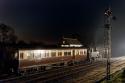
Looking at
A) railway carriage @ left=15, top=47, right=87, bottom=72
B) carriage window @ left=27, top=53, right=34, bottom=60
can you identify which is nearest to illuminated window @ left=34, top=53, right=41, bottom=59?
railway carriage @ left=15, top=47, right=87, bottom=72

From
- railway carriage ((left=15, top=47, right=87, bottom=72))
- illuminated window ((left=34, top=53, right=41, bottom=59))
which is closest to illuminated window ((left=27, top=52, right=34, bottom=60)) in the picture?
railway carriage ((left=15, top=47, right=87, bottom=72))

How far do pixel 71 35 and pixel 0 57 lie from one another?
202 ft

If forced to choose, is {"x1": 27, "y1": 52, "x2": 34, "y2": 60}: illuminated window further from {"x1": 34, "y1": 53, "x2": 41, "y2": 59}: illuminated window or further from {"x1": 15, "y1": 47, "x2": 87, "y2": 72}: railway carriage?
{"x1": 34, "y1": 53, "x2": 41, "y2": 59}: illuminated window

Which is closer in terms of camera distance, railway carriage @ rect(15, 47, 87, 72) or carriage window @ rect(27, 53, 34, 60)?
railway carriage @ rect(15, 47, 87, 72)

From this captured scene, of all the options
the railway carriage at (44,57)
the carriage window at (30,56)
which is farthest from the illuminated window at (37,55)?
the carriage window at (30,56)

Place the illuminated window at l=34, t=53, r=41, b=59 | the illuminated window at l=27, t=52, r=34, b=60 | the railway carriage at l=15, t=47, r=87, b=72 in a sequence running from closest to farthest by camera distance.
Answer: the railway carriage at l=15, t=47, r=87, b=72
the illuminated window at l=27, t=52, r=34, b=60
the illuminated window at l=34, t=53, r=41, b=59

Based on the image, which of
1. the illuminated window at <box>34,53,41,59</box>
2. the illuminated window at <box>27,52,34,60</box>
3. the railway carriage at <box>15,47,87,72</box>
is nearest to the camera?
the railway carriage at <box>15,47,87,72</box>

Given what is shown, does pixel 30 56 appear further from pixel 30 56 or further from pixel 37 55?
pixel 37 55

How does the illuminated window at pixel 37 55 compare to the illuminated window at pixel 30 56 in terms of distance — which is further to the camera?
the illuminated window at pixel 37 55

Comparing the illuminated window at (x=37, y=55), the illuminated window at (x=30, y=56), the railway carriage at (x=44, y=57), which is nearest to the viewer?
the railway carriage at (x=44, y=57)

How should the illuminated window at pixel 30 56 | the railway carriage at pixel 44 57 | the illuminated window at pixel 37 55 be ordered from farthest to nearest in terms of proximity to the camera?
the illuminated window at pixel 37 55, the illuminated window at pixel 30 56, the railway carriage at pixel 44 57

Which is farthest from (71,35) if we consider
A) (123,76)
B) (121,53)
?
(123,76)

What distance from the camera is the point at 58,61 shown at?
126ft

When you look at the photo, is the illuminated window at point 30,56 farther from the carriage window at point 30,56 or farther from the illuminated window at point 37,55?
the illuminated window at point 37,55
